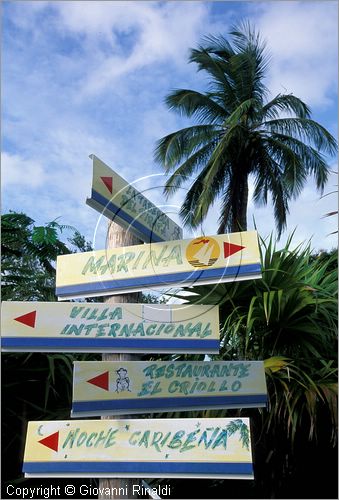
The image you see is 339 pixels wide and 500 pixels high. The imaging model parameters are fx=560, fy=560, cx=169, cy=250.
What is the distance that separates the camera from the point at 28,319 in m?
2.92

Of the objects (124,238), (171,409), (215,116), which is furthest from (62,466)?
(215,116)

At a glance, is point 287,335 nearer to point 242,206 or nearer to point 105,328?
point 105,328

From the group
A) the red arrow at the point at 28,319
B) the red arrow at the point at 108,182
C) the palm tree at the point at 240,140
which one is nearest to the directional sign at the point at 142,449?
the red arrow at the point at 28,319

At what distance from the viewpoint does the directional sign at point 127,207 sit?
3.02 m

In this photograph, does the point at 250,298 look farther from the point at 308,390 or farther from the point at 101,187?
the point at 101,187

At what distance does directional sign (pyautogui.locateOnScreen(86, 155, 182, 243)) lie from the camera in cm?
302

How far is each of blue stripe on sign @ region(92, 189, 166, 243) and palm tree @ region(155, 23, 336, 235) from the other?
1061 centimetres

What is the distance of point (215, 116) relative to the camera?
15.1 metres

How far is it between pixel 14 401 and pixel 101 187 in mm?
2422

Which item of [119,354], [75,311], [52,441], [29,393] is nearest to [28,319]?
[75,311]

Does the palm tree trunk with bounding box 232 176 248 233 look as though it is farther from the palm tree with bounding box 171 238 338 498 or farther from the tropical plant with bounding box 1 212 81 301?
the palm tree with bounding box 171 238 338 498

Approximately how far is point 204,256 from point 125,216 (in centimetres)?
51

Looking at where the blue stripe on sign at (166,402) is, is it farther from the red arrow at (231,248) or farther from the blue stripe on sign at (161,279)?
the red arrow at (231,248)

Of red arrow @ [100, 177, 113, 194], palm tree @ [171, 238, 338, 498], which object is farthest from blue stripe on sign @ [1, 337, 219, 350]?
palm tree @ [171, 238, 338, 498]
